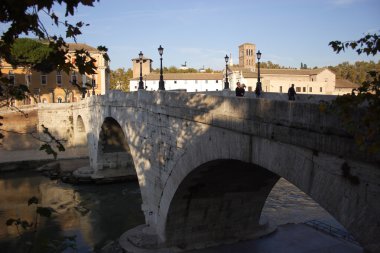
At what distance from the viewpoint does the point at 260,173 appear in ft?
39.8

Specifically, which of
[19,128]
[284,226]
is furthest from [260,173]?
[19,128]

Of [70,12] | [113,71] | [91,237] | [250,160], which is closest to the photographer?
[70,12]

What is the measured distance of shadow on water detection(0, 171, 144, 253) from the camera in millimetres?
18750

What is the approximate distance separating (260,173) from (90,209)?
558 inches

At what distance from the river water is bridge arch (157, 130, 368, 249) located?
4.30 meters

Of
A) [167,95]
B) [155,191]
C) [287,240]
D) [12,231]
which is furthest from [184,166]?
[12,231]

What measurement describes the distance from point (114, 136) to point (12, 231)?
11208 mm

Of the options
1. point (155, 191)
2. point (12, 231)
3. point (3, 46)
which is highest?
point (3, 46)

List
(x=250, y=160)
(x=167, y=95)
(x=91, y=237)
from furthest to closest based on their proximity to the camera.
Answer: (x=91, y=237) < (x=167, y=95) < (x=250, y=160)

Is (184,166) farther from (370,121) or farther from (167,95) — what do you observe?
(370,121)

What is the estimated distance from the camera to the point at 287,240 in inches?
614

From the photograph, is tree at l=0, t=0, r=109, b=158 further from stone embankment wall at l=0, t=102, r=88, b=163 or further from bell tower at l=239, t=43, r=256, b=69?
bell tower at l=239, t=43, r=256, b=69

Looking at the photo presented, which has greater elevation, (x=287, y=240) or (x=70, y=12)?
(x=70, y=12)

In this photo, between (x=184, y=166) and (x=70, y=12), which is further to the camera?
(x=184, y=166)
